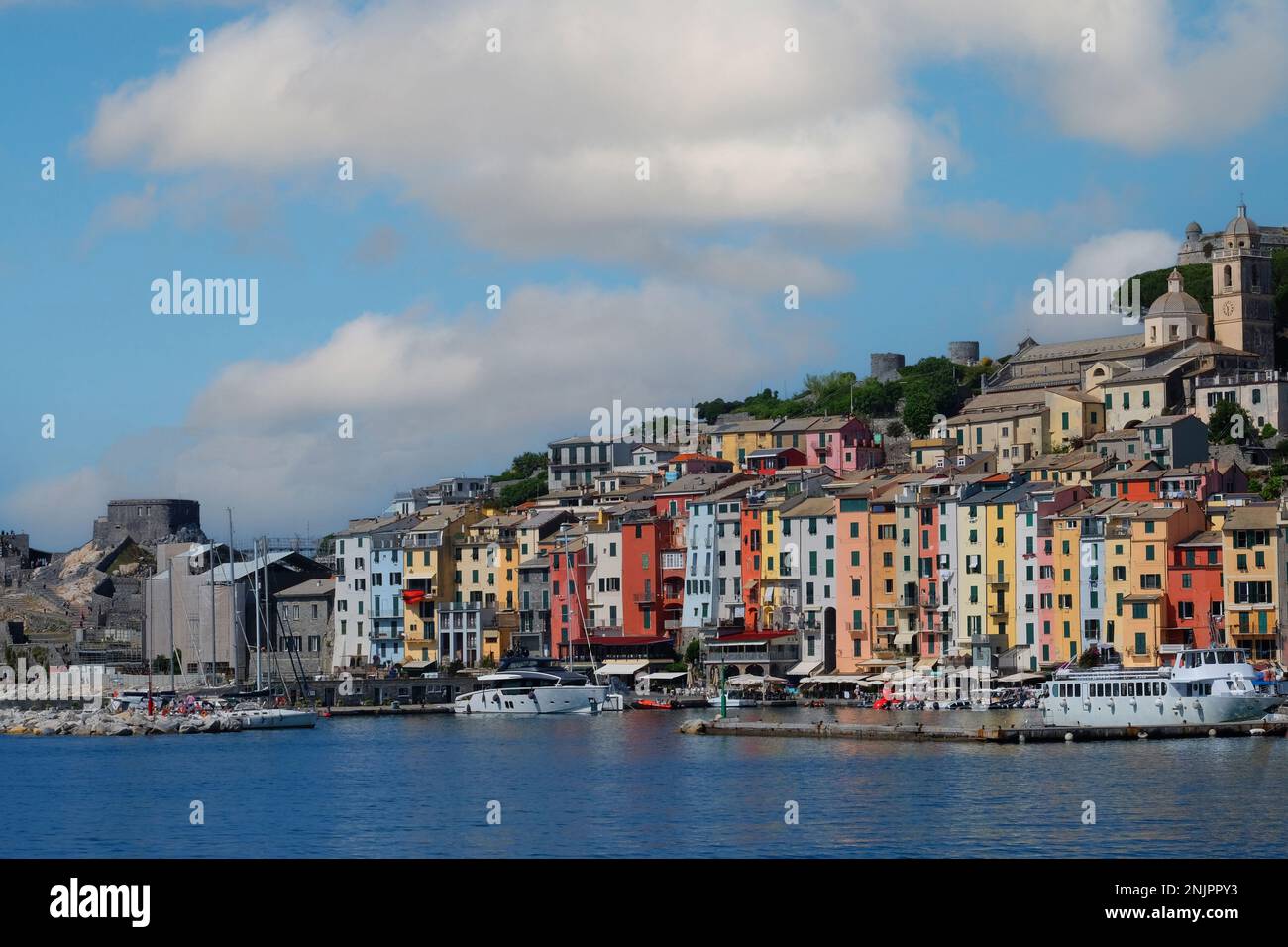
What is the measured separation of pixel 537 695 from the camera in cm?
8644

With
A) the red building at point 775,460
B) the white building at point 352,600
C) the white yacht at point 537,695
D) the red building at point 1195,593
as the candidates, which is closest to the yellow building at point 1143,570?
the red building at point 1195,593

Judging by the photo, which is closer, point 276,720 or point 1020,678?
point 1020,678

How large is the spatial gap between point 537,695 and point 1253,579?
31975 mm

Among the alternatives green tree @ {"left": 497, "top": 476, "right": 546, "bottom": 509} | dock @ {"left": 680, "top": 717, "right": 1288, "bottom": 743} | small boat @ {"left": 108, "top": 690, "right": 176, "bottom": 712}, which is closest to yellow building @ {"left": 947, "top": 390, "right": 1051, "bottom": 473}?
green tree @ {"left": 497, "top": 476, "right": 546, "bottom": 509}

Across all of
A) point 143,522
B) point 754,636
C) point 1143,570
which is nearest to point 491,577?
point 754,636

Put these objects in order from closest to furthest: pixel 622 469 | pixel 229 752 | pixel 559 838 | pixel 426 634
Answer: pixel 559 838 < pixel 229 752 < pixel 426 634 < pixel 622 469

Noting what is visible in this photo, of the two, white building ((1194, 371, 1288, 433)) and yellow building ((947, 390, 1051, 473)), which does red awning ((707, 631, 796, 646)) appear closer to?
yellow building ((947, 390, 1051, 473))

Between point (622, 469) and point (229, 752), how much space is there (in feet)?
175

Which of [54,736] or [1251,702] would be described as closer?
[1251,702]

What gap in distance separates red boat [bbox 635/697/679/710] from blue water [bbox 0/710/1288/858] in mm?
15652

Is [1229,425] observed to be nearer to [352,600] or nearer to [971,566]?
[971,566]

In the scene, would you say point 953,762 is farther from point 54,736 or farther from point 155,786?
point 54,736

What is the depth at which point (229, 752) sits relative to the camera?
2761 inches
